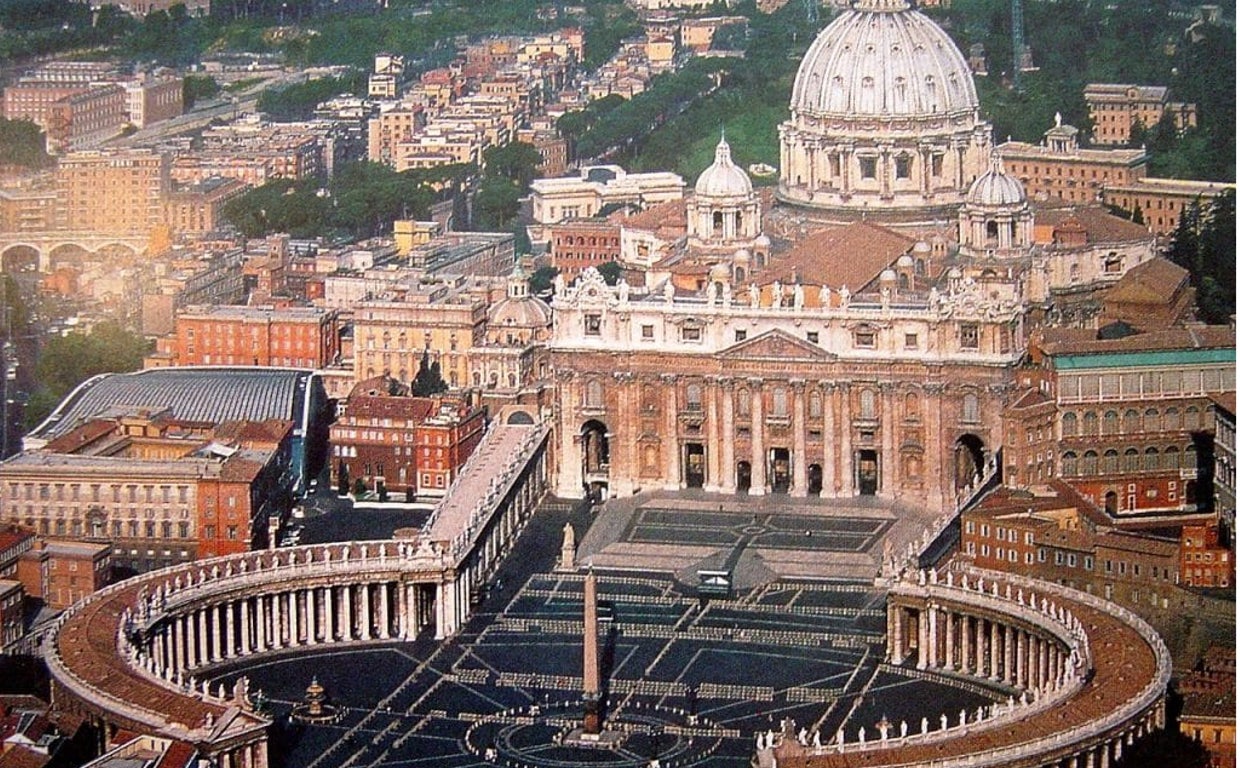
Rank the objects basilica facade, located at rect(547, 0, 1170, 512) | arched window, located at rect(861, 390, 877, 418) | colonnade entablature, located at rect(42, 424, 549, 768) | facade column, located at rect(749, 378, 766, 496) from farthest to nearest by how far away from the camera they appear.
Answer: facade column, located at rect(749, 378, 766, 496)
arched window, located at rect(861, 390, 877, 418)
basilica facade, located at rect(547, 0, 1170, 512)
colonnade entablature, located at rect(42, 424, 549, 768)

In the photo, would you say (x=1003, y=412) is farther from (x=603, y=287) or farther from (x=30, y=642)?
(x=30, y=642)

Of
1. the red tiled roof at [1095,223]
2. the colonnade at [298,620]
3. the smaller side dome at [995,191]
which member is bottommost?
the colonnade at [298,620]

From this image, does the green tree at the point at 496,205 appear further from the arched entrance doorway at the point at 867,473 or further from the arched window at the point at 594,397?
the arched entrance doorway at the point at 867,473

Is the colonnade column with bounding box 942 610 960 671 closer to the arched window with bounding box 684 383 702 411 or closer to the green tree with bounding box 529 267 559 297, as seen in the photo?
the arched window with bounding box 684 383 702 411

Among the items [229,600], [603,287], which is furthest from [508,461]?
[229,600]

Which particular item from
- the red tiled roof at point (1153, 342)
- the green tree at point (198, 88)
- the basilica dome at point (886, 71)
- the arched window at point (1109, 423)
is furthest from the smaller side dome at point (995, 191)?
the green tree at point (198, 88)

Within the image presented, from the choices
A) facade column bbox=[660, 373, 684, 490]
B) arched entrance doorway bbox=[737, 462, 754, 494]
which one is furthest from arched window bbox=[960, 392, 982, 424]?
facade column bbox=[660, 373, 684, 490]
